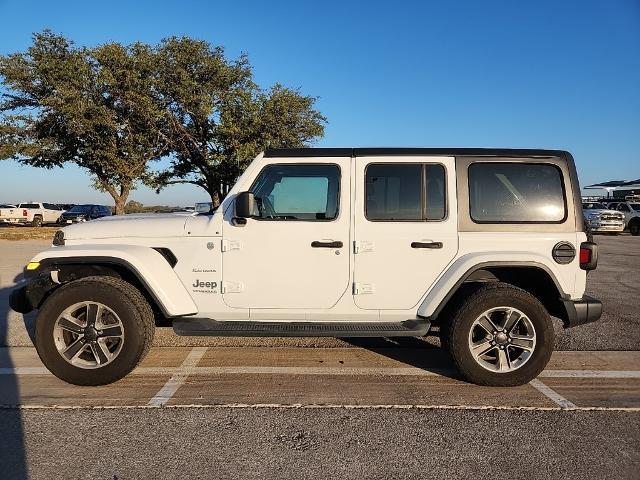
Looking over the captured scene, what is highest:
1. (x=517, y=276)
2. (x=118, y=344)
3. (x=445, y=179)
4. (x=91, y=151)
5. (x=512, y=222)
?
(x=91, y=151)

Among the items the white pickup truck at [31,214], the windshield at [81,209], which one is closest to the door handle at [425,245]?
the windshield at [81,209]

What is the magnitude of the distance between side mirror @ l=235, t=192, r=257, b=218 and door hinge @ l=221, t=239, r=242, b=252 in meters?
0.25

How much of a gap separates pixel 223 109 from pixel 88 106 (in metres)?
6.25

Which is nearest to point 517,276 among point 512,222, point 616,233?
point 512,222

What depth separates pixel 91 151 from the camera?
24.6m

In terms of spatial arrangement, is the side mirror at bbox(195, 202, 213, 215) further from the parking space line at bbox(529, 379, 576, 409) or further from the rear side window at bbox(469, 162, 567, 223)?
the parking space line at bbox(529, 379, 576, 409)

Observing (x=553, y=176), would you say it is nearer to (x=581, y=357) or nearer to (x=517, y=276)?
(x=517, y=276)

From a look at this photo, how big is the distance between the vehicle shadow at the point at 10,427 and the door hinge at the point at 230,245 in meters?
1.84

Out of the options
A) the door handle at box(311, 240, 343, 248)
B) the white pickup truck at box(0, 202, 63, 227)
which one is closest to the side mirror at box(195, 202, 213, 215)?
the door handle at box(311, 240, 343, 248)

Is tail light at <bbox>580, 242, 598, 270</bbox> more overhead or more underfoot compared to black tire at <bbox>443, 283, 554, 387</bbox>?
more overhead

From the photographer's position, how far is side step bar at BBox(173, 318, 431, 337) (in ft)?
12.7

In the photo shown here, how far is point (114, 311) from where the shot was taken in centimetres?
381

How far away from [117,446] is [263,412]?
955 mm

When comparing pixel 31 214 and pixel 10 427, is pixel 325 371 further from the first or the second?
pixel 31 214
